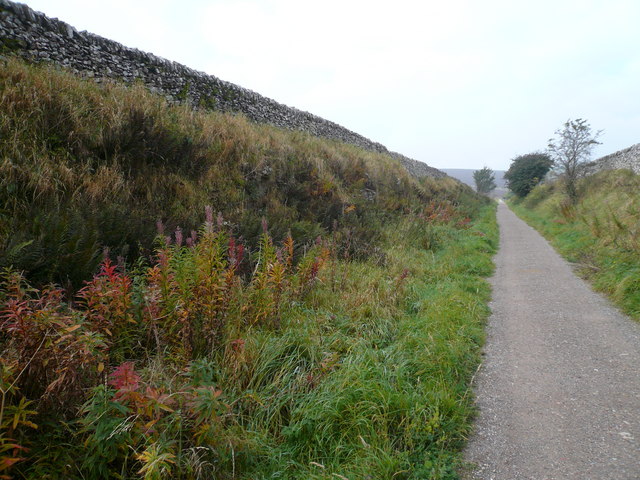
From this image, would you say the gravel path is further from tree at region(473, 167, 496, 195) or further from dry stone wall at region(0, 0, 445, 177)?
tree at region(473, 167, 496, 195)

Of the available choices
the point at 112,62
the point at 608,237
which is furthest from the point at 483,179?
the point at 112,62

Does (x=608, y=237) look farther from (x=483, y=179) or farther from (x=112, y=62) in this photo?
(x=483, y=179)

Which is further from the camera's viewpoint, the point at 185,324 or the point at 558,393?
the point at 558,393

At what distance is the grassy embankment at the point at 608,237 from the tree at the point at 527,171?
1985 cm

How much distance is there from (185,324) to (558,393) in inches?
125

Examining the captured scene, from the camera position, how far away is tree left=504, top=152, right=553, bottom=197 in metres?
34.7

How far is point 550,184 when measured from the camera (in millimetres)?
27266

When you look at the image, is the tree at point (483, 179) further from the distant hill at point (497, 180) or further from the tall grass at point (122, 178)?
the tall grass at point (122, 178)

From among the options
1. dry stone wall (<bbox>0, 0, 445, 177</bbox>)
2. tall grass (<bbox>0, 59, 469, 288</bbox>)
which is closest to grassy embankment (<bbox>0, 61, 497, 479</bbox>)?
tall grass (<bbox>0, 59, 469, 288</bbox>)

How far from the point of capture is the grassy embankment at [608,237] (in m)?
5.36

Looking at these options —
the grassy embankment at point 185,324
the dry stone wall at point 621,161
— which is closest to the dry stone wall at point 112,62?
the grassy embankment at point 185,324

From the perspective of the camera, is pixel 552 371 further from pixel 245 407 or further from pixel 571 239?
pixel 571 239

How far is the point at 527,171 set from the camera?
35750mm

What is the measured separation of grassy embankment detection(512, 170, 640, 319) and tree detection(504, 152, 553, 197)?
19853 mm
